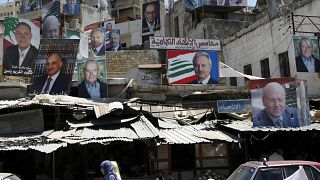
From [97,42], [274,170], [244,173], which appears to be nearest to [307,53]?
[274,170]

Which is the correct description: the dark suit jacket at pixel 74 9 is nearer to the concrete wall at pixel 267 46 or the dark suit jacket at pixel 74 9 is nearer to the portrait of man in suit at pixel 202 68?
the concrete wall at pixel 267 46

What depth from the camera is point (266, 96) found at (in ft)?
46.2

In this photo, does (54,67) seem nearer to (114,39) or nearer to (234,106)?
(234,106)

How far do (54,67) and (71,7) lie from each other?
109 feet

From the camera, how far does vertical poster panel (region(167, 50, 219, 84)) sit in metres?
19.8

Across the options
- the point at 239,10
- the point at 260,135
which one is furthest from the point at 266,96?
the point at 239,10

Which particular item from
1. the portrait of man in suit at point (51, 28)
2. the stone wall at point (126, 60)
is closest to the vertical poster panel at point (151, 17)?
the portrait of man in suit at point (51, 28)

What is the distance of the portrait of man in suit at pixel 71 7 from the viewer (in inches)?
1956

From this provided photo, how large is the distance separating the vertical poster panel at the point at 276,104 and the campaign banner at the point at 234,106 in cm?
97

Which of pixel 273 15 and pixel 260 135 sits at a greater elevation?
pixel 273 15

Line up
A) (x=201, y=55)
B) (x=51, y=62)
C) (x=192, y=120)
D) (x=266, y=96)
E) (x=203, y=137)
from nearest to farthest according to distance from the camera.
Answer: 1. (x=203, y=137)
2. (x=266, y=96)
3. (x=192, y=120)
4. (x=51, y=62)
5. (x=201, y=55)

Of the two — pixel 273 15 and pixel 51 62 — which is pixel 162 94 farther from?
pixel 273 15

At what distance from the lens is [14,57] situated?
18.3m

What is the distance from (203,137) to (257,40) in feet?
36.3
